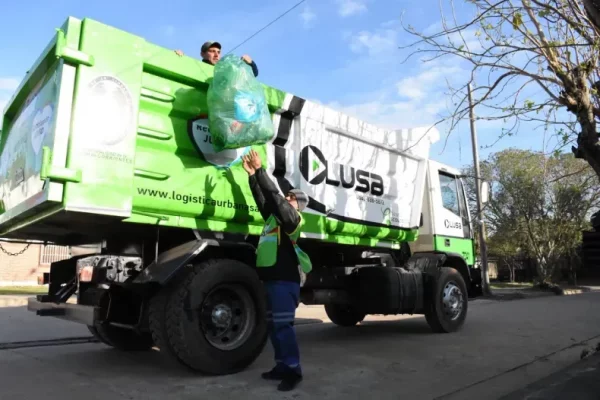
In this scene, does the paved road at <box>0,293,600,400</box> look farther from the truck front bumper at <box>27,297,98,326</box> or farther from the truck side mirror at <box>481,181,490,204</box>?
the truck side mirror at <box>481,181,490,204</box>

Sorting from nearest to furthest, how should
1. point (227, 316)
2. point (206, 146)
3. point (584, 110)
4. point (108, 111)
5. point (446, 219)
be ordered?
1. point (108, 111)
2. point (227, 316)
3. point (206, 146)
4. point (584, 110)
5. point (446, 219)

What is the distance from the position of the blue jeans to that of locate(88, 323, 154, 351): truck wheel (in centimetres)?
206

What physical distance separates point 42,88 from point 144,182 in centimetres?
141

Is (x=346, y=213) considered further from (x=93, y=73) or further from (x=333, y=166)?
(x=93, y=73)

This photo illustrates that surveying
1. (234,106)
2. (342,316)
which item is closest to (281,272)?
(234,106)

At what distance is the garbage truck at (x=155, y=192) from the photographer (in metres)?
4.21

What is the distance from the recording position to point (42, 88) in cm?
475

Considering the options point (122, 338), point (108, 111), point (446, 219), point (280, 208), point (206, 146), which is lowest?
point (122, 338)

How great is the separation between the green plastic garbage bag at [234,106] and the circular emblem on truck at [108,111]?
80cm

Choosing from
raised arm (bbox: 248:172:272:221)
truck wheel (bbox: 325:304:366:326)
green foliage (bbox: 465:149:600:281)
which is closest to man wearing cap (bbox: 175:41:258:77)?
raised arm (bbox: 248:172:272:221)

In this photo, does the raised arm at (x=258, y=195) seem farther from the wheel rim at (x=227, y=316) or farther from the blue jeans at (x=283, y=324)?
the wheel rim at (x=227, y=316)

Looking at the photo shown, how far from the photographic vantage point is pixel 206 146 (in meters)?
5.01

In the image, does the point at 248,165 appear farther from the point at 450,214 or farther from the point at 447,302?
the point at 450,214

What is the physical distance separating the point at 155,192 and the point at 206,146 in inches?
29.4
